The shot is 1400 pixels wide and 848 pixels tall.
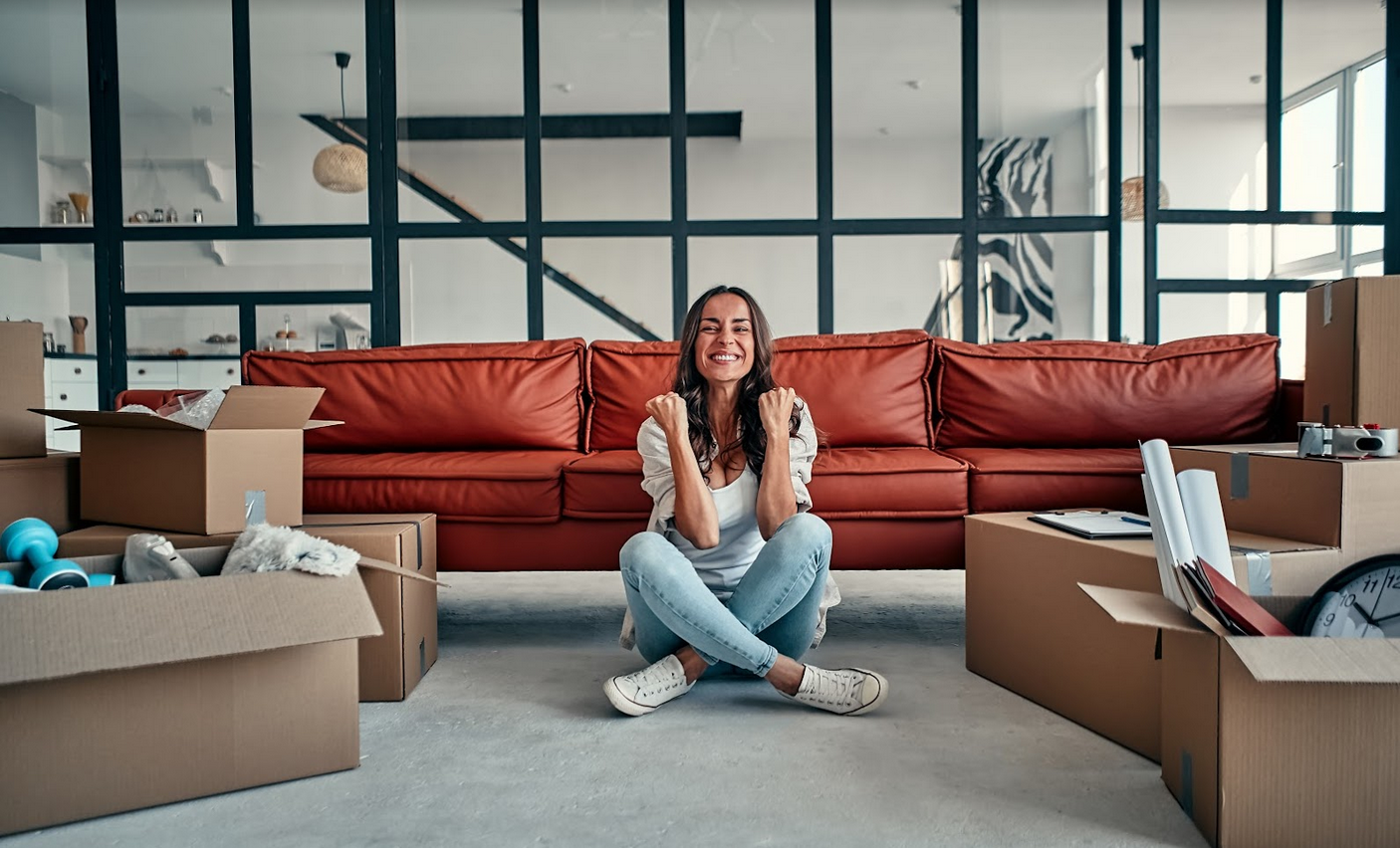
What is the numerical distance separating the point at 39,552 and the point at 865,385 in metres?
1.98

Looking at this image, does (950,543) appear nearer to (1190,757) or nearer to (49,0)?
(1190,757)

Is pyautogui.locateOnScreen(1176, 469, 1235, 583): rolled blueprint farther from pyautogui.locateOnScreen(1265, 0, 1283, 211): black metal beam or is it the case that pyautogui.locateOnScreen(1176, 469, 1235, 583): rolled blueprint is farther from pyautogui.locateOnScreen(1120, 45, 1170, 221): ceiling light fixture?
pyautogui.locateOnScreen(1265, 0, 1283, 211): black metal beam

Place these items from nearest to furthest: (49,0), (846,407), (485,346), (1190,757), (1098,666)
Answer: (1190,757), (1098,666), (846,407), (485,346), (49,0)

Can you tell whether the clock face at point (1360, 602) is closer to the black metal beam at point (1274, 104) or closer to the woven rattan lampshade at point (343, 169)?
the black metal beam at point (1274, 104)

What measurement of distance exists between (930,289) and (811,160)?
0.79m

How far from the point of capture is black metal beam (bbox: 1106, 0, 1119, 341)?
4.09 meters

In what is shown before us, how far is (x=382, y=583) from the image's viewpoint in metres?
1.81

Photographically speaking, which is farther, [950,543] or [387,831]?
[950,543]

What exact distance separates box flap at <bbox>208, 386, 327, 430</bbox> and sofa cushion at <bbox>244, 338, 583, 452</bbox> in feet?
2.46

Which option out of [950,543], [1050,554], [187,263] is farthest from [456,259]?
[1050,554]

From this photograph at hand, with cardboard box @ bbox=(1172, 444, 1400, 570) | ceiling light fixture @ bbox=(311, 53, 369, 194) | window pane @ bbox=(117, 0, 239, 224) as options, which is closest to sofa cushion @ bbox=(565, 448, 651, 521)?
cardboard box @ bbox=(1172, 444, 1400, 570)

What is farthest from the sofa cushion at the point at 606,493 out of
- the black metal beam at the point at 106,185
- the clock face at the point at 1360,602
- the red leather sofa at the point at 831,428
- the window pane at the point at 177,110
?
the black metal beam at the point at 106,185

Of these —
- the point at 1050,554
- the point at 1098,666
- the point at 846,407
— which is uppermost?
the point at 846,407

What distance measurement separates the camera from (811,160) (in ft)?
13.5
